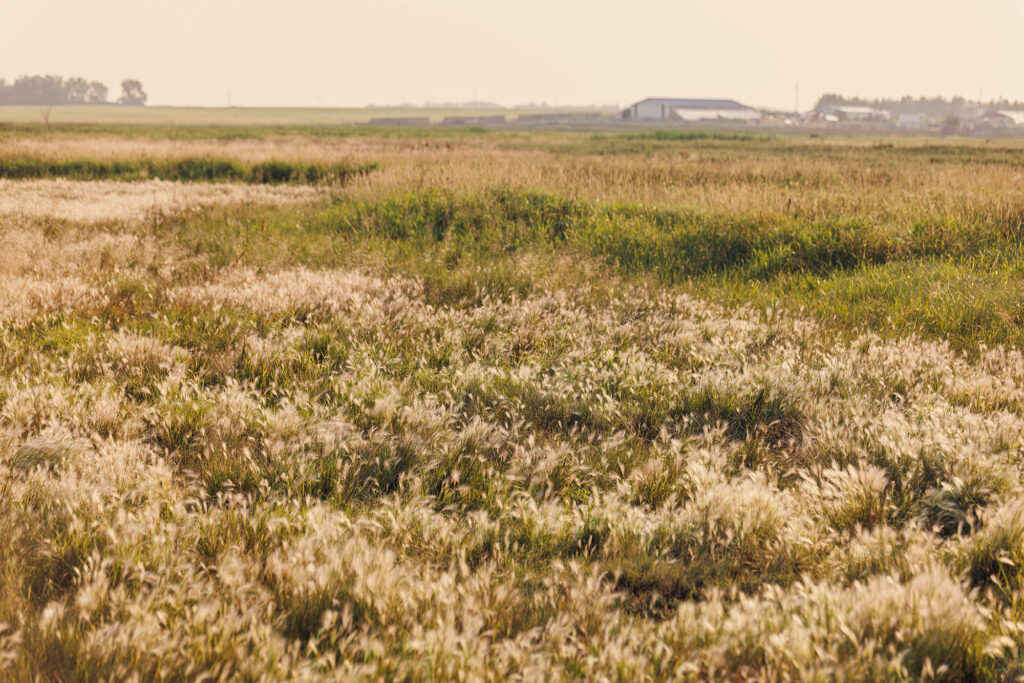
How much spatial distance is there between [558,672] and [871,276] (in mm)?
7176

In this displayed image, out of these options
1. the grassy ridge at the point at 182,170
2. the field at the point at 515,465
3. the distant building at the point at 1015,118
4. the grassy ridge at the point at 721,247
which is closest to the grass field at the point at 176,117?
the grassy ridge at the point at 182,170

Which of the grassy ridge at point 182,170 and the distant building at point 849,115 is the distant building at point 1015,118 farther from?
the grassy ridge at point 182,170

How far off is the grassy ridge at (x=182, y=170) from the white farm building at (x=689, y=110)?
13329 cm

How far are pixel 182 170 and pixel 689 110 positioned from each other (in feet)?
485

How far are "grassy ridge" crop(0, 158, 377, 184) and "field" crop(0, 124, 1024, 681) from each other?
13.3 metres

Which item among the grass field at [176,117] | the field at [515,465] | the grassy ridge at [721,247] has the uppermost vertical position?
the grass field at [176,117]

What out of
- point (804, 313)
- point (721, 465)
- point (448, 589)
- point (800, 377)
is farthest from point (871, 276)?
point (448, 589)

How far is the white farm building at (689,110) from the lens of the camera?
144250 mm

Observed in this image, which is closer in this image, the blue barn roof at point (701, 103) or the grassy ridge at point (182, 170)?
the grassy ridge at point (182, 170)

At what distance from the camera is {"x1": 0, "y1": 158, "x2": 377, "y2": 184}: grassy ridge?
67.8 ft

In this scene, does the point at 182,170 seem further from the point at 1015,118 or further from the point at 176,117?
the point at 1015,118

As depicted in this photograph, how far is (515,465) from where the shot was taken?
3.28 metres

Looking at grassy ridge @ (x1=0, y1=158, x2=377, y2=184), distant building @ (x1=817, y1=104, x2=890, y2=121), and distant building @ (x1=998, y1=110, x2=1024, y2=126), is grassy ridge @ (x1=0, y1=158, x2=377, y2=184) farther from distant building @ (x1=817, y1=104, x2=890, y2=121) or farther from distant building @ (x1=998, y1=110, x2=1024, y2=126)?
distant building @ (x1=998, y1=110, x2=1024, y2=126)

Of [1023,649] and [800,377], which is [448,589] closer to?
[1023,649]
